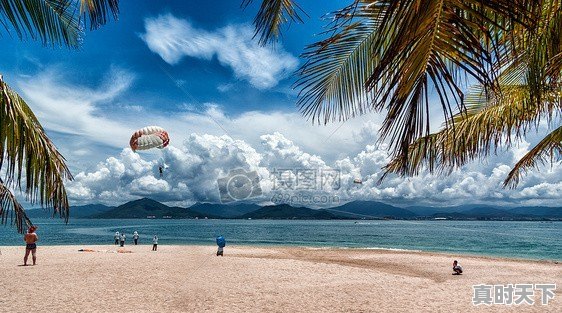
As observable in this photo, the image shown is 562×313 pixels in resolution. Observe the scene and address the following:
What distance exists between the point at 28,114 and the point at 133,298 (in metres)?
7.31

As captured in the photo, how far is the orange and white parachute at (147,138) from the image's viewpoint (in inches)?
826

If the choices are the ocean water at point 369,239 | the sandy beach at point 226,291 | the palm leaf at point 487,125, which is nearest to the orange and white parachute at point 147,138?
the sandy beach at point 226,291

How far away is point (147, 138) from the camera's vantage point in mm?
21297


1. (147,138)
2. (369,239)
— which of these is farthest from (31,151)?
(369,239)

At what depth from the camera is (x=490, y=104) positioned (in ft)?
17.5

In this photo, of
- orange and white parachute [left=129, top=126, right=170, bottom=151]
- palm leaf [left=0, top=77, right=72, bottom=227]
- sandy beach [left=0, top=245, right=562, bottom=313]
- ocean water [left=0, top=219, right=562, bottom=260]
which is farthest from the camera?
ocean water [left=0, top=219, right=562, bottom=260]

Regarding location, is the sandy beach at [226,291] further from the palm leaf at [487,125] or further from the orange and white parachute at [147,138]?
the orange and white parachute at [147,138]

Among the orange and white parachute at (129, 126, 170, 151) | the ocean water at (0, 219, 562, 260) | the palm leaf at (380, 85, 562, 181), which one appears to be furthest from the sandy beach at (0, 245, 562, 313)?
the ocean water at (0, 219, 562, 260)

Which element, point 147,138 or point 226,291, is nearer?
point 226,291

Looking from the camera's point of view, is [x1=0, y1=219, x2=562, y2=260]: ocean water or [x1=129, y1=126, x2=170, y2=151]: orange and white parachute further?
[x1=0, y1=219, x2=562, y2=260]: ocean water

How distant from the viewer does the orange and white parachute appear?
68.8 feet

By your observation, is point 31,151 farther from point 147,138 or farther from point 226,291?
point 147,138

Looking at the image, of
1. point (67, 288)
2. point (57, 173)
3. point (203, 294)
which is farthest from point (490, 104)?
point (67, 288)

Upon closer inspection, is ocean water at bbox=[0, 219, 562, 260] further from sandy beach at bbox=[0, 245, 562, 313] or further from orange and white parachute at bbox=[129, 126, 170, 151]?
sandy beach at bbox=[0, 245, 562, 313]
